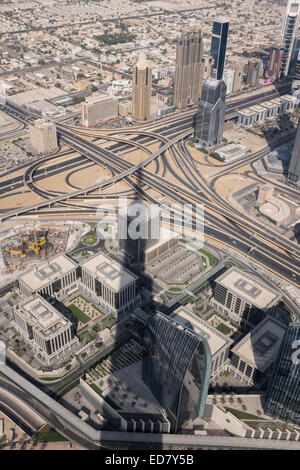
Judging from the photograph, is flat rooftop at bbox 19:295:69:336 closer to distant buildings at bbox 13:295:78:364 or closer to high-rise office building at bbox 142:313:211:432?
distant buildings at bbox 13:295:78:364

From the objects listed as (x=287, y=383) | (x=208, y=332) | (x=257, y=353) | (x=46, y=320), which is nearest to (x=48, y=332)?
(x=46, y=320)

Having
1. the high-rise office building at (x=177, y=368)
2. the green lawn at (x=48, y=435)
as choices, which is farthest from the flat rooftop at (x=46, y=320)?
the high-rise office building at (x=177, y=368)

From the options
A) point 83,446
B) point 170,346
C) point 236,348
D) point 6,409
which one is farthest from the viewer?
point 236,348

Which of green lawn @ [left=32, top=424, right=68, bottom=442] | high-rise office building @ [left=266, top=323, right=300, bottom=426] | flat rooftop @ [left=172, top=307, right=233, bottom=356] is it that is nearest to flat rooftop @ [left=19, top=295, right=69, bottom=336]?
green lawn @ [left=32, top=424, right=68, bottom=442]

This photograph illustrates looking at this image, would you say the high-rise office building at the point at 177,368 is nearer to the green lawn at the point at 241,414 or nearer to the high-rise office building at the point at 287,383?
→ the green lawn at the point at 241,414
